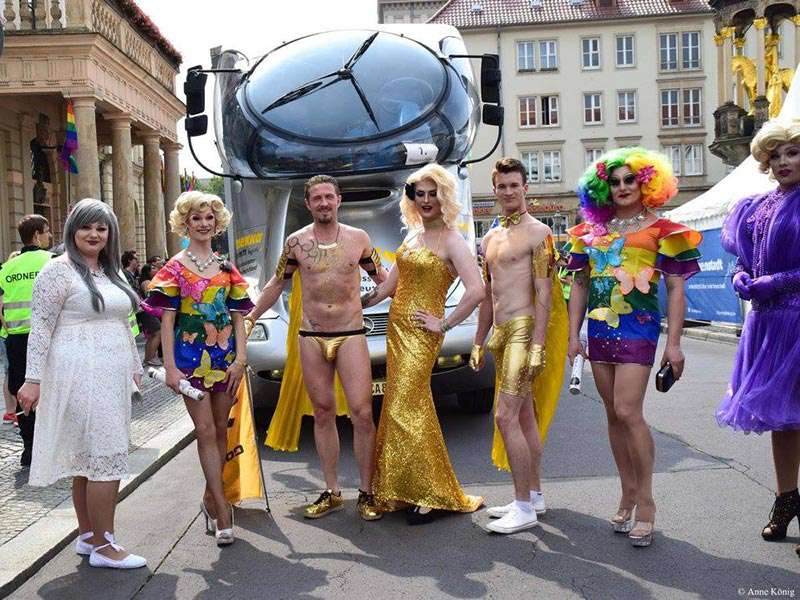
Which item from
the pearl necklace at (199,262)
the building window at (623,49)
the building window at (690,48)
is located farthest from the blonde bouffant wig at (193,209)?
the building window at (690,48)

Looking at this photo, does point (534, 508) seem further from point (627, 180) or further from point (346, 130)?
point (346, 130)

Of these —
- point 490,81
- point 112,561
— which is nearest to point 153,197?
point 490,81

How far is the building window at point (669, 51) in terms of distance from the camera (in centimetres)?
5744

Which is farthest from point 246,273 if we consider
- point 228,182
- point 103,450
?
point 103,450

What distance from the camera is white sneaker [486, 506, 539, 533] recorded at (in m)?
4.96

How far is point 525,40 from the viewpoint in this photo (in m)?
57.9

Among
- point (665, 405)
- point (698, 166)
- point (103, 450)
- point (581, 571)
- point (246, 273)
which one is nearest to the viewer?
point (581, 571)

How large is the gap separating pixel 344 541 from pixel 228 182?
4.77m

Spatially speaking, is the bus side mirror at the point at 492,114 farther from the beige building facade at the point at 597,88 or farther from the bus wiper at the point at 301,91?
the beige building facade at the point at 597,88

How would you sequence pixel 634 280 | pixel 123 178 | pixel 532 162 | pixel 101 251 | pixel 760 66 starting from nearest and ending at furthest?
pixel 634 280 → pixel 101 251 → pixel 123 178 → pixel 760 66 → pixel 532 162

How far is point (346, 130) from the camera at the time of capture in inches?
331

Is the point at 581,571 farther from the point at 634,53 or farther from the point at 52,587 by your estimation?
the point at 634,53

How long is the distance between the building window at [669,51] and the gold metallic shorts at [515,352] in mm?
56245

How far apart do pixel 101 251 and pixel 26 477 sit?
265 cm
